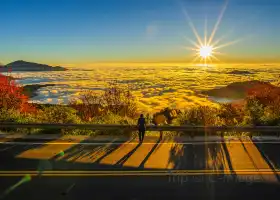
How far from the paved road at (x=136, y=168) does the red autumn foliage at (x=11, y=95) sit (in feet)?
87.7

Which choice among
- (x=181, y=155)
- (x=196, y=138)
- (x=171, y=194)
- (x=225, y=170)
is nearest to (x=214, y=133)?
(x=196, y=138)

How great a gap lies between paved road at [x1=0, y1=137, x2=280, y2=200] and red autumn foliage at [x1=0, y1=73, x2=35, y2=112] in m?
26.7

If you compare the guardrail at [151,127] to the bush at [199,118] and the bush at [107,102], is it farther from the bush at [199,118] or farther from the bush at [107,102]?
the bush at [107,102]

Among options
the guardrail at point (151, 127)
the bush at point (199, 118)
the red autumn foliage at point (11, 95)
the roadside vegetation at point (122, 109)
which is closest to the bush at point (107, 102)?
the roadside vegetation at point (122, 109)

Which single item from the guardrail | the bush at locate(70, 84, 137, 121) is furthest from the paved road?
the bush at locate(70, 84, 137, 121)

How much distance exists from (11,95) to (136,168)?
114 ft

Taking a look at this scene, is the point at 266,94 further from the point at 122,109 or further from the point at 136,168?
the point at 136,168

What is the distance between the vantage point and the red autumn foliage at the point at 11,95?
40394 millimetres

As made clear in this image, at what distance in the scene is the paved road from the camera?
9.53 m

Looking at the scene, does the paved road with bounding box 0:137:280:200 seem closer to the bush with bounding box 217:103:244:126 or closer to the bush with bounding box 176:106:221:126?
the bush with bounding box 176:106:221:126

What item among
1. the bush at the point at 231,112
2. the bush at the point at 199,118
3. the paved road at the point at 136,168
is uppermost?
the bush at the point at 199,118

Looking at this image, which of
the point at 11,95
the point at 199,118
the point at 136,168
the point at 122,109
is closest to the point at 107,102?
the point at 122,109

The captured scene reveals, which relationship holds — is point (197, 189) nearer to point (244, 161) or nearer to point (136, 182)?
point (136, 182)

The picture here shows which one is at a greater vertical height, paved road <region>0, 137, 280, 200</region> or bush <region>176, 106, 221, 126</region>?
bush <region>176, 106, 221, 126</region>
